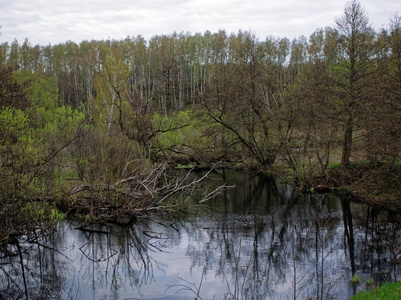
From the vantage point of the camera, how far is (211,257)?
12977 mm

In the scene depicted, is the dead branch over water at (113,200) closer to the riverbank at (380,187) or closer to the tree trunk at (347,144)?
the riverbank at (380,187)

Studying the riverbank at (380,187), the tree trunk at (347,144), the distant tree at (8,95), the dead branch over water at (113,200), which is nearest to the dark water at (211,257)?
the dead branch over water at (113,200)

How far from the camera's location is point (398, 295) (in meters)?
7.89

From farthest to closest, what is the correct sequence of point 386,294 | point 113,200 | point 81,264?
point 113,200 → point 81,264 → point 386,294

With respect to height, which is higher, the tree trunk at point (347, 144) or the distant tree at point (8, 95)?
the distant tree at point (8, 95)

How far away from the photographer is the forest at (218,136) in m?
13.9

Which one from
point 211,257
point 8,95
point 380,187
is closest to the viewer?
point 211,257

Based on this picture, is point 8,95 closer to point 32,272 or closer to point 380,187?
point 32,272

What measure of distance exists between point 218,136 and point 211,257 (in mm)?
18808

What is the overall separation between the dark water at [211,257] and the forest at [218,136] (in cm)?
125

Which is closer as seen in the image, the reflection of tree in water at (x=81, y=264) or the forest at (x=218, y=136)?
the reflection of tree in water at (x=81, y=264)

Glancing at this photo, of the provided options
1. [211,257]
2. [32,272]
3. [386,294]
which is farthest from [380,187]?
[32,272]

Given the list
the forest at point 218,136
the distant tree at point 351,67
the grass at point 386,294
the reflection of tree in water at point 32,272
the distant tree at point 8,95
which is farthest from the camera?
the distant tree at point 351,67

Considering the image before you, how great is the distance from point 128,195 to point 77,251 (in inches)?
144
